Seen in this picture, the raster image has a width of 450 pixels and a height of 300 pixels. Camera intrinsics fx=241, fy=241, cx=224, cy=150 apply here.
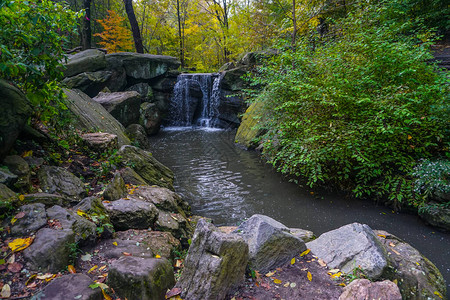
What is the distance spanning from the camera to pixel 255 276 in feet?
8.38

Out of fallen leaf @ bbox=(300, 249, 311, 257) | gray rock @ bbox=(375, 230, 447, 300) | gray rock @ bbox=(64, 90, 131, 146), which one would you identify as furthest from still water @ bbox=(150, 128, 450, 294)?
gray rock @ bbox=(64, 90, 131, 146)

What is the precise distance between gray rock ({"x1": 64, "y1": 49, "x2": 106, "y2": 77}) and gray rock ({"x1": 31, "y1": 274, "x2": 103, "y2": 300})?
454 inches

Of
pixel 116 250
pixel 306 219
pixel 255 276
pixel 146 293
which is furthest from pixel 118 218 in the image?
pixel 306 219

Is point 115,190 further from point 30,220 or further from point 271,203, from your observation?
point 271,203

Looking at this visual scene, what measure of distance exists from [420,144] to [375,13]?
11.6 ft

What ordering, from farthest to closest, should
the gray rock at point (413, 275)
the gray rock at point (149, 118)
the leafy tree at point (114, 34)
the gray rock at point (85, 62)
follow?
the leafy tree at point (114, 34) → the gray rock at point (149, 118) → the gray rock at point (85, 62) → the gray rock at point (413, 275)

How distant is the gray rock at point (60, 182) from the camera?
3.10 metres

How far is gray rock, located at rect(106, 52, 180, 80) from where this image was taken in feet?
44.4

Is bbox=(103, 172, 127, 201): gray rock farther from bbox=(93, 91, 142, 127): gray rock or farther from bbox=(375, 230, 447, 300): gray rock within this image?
bbox=(93, 91, 142, 127): gray rock

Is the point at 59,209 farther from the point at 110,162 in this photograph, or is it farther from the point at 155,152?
the point at 155,152

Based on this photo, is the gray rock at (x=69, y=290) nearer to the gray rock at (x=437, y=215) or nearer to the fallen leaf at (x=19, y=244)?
the fallen leaf at (x=19, y=244)

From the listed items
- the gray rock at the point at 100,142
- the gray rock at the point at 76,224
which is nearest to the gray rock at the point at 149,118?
the gray rock at the point at 100,142

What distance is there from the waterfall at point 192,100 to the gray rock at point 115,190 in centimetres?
1124

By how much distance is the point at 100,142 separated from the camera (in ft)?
14.9
